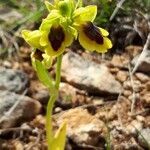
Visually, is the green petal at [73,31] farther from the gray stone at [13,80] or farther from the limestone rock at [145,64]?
the limestone rock at [145,64]

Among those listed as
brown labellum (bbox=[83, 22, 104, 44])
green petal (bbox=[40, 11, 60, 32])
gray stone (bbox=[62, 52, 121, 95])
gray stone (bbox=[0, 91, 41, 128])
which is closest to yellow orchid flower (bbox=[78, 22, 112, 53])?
brown labellum (bbox=[83, 22, 104, 44])

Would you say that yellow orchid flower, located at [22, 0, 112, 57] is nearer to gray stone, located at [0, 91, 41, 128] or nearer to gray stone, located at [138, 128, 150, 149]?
gray stone, located at [138, 128, 150, 149]

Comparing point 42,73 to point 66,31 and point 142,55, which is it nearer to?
point 66,31

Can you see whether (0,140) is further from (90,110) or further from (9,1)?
(9,1)

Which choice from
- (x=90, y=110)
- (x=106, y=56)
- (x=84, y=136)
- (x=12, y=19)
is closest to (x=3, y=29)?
(x=12, y=19)

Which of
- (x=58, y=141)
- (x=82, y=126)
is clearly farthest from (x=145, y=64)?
(x=58, y=141)
